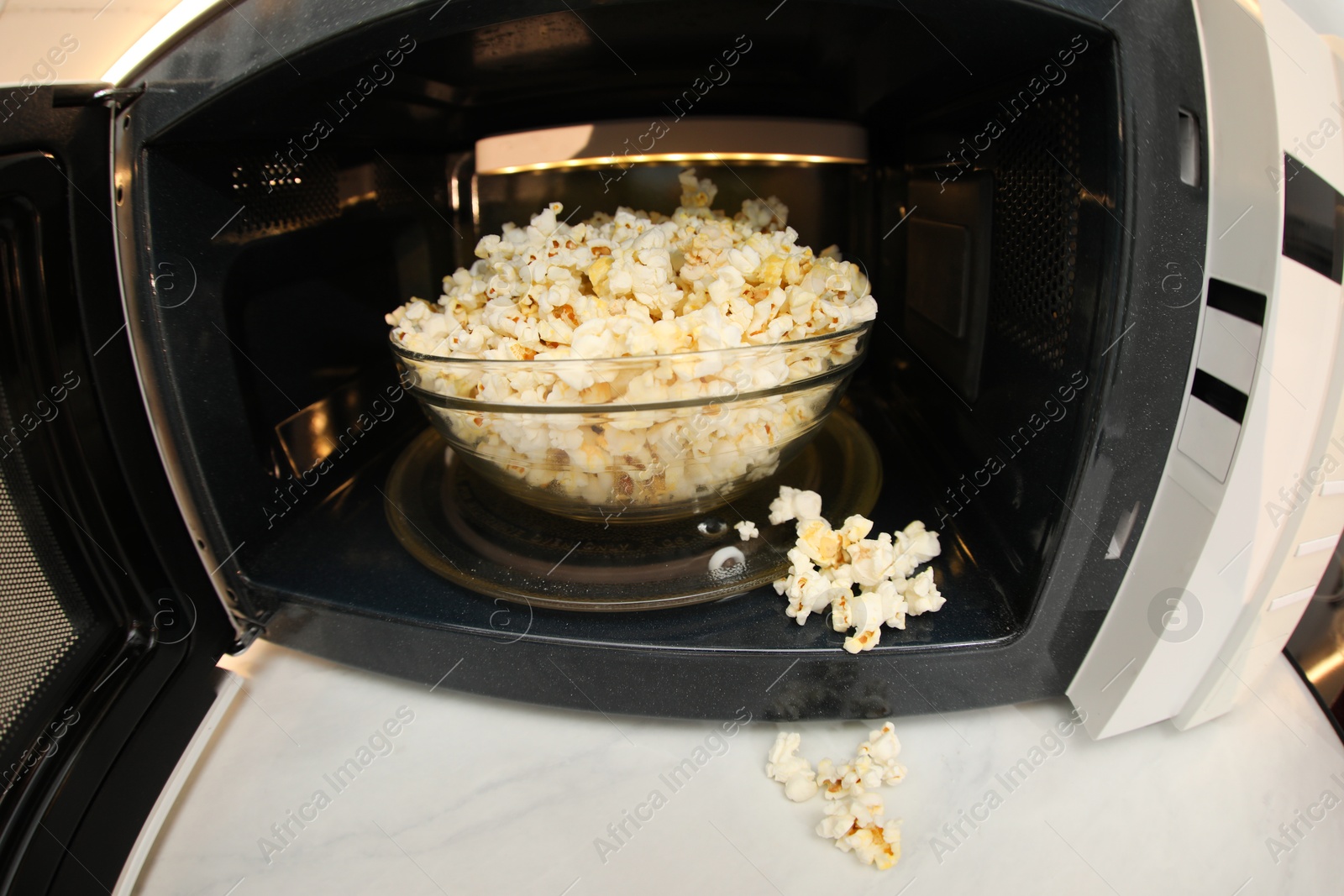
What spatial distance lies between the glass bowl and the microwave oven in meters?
0.06

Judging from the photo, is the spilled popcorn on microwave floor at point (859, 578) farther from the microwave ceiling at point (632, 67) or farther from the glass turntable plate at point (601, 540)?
the microwave ceiling at point (632, 67)

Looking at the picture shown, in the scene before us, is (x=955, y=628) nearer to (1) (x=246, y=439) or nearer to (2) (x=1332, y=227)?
(2) (x=1332, y=227)

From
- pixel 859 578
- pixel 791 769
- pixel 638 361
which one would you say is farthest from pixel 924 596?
pixel 638 361

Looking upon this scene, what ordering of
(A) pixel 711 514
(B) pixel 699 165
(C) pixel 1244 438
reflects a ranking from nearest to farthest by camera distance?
(C) pixel 1244 438, (A) pixel 711 514, (B) pixel 699 165

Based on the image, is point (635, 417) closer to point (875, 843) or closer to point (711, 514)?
point (711, 514)

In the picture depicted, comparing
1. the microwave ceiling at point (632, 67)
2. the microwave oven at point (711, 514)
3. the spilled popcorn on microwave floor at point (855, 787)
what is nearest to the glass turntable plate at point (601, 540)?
the microwave oven at point (711, 514)

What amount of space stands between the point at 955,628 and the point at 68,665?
57 cm

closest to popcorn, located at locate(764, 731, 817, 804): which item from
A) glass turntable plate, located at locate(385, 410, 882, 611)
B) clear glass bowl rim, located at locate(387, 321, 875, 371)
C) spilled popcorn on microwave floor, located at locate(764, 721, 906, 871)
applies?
spilled popcorn on microwave floor, located at locate(764, 721, 906, 871)

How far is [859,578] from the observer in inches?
22.2

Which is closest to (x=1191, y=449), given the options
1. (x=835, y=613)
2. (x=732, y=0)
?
(x=835, y=613)

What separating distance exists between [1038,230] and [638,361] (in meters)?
0.28

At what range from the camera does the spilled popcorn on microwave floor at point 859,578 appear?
1.77 ft

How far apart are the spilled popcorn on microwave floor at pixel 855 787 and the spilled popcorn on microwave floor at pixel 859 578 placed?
0.27 ft

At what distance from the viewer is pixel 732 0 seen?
48 cm
